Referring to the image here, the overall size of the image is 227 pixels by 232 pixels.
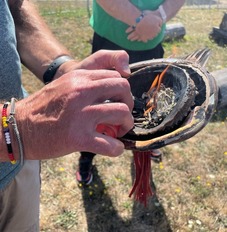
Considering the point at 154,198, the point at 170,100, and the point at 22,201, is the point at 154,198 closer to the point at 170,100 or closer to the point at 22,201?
the point at 22,201

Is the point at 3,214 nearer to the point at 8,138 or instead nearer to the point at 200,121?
the point at 8,138

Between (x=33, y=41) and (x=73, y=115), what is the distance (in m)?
1.00

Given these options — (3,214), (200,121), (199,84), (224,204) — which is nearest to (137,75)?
(199,84)

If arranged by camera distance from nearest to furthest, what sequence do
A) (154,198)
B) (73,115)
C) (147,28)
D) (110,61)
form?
(73,115)
(110,61)
(147,28)
(154,198)

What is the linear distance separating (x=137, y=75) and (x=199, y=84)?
1.03 ft

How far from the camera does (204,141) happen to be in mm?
3820

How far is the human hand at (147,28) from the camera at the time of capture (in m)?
2.59

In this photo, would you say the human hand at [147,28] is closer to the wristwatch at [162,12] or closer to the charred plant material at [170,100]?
the wristwatch at [162,12]

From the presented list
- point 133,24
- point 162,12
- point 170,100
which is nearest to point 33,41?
point 170,100

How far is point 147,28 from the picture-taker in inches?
102

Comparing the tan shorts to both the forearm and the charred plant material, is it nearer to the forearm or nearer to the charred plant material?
the forearm

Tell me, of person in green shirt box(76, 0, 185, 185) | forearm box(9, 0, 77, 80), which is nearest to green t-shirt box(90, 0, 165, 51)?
person in green shirt box(76, 0, 185, 185)

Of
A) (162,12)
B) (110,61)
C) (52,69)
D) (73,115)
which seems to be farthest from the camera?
(162,12)

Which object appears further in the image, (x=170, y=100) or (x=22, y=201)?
(x=22, y=201)
